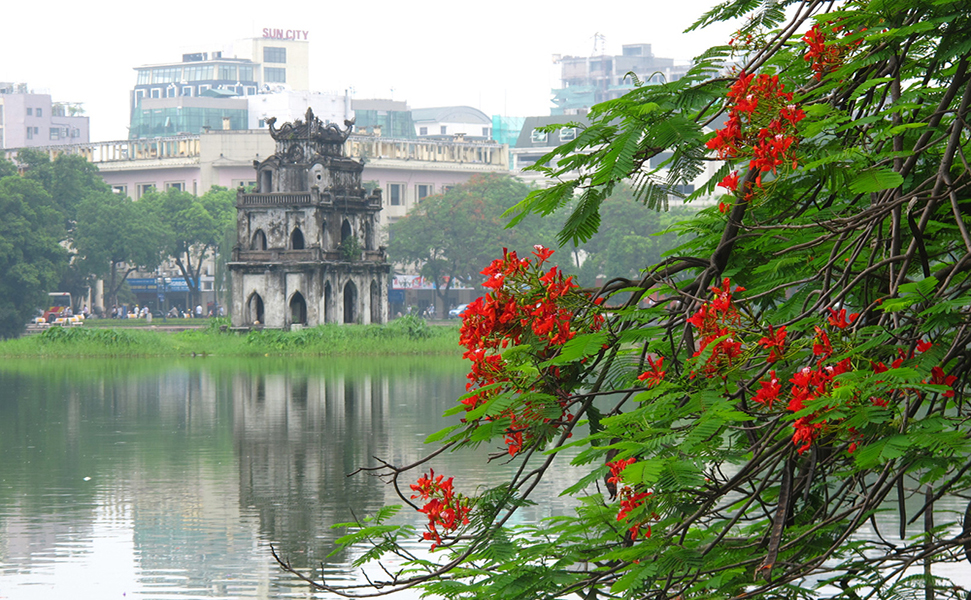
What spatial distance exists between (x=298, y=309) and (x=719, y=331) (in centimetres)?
4720

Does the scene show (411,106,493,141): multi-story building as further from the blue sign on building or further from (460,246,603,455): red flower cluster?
(460,246,603,455): red flower cluster

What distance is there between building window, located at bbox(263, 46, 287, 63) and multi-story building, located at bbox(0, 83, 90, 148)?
2595cm

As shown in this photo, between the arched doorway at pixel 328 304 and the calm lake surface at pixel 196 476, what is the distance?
15.0 metres

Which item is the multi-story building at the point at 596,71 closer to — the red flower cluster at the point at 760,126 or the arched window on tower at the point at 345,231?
the arched window on tower at the point at 345,231

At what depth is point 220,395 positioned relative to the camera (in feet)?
102

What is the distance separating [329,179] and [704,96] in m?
47.3

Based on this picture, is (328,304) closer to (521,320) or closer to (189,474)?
(189,474)

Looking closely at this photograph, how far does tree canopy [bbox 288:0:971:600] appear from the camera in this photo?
163 inches

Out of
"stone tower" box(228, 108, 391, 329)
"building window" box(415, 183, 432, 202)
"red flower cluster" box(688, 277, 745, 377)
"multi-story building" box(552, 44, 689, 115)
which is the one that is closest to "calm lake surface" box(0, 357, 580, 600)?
"red flower cluster" box(688, 277, 745, 377)

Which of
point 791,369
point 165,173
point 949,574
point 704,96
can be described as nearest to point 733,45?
point 704,96

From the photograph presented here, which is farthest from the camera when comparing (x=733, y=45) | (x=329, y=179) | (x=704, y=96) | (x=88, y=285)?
(x=88, y=285)

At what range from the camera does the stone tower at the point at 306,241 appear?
50156 millimetres

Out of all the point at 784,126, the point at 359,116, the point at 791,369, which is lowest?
the point at 791,369

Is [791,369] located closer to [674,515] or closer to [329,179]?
[674,515]
